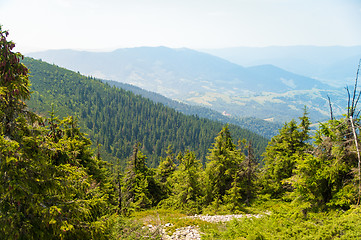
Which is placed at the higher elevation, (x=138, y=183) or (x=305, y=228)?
(x=305, y=228)

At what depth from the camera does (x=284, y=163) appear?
82.5 feet

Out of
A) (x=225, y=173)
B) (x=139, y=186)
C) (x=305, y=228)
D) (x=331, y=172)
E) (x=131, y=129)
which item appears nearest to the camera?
(x=305, y=228)

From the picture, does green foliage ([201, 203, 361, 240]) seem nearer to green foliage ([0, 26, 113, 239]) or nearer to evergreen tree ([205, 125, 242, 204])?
green foliage ([0, 26, 113, 239])

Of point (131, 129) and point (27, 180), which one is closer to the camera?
point (27, 180)

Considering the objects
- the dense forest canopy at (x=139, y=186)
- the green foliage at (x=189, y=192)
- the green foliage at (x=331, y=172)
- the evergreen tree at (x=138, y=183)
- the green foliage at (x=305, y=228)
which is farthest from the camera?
the evergreen tree at (x=138, y=183)

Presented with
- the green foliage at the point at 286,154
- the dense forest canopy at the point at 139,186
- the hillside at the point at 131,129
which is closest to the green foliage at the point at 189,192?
the dense forest canopy at the point at 139,186

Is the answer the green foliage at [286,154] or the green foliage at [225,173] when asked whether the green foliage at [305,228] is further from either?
the green foliage at [286,154]

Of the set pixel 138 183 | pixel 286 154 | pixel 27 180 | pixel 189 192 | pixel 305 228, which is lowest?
pixel 138 183

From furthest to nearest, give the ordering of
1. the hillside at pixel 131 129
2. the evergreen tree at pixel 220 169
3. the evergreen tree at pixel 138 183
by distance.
Result: the hillside at pixel 131 129 < the evergreen tree at pixel 138 183 < the evergreen tree at pixel 220 169

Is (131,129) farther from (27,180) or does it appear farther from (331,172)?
(27,180)

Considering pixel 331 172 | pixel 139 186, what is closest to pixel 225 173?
pixel 139 186

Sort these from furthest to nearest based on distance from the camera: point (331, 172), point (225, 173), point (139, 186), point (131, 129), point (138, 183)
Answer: point (131, 129), point (138, 183), point (139, 186), point (225, 173), point (331, 172)

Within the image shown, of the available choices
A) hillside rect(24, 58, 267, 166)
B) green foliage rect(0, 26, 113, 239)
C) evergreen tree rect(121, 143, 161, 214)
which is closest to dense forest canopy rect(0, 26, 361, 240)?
green foliage rect(0, 26, 113, 239)

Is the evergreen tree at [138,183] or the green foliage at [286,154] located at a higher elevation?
the green foliage at [286,154]
